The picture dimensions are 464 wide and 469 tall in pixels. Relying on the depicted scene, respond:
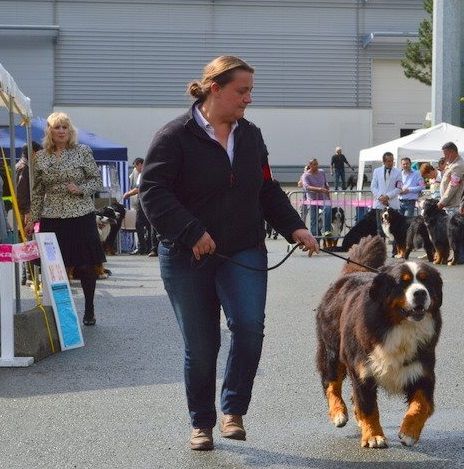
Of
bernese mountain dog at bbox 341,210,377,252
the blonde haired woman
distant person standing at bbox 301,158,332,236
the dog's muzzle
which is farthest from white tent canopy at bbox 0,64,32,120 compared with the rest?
distant person standing at bbox 301,158,332,236

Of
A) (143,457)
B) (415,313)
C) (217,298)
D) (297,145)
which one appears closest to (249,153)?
(217,298)

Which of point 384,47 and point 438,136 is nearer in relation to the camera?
point 438,136

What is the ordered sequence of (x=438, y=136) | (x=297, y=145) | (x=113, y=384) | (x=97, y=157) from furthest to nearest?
(x=297, y=145) → (x=438, y=136) → (x=97, y=157) → (x=113, y=384)

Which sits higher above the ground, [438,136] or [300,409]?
[438,136]

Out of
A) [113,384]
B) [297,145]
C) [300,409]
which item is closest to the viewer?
[300,409]

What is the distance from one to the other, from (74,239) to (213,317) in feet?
14.4

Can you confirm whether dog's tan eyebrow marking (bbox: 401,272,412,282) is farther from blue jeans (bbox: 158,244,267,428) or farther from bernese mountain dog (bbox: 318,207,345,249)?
bernese mountain dog (bbox: 318,207,345,249)

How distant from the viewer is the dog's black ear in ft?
17.9

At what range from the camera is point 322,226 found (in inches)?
863

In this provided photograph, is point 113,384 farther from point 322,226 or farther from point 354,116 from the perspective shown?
point 354,116

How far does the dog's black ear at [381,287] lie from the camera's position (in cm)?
547

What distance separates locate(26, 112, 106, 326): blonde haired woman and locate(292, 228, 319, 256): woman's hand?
14.0ft

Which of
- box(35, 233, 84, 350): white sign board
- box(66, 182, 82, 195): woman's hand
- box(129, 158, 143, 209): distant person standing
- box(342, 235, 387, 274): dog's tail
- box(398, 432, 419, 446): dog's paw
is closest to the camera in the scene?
box(398, 432, 419, 446): dog's paw

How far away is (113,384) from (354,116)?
45.7m
